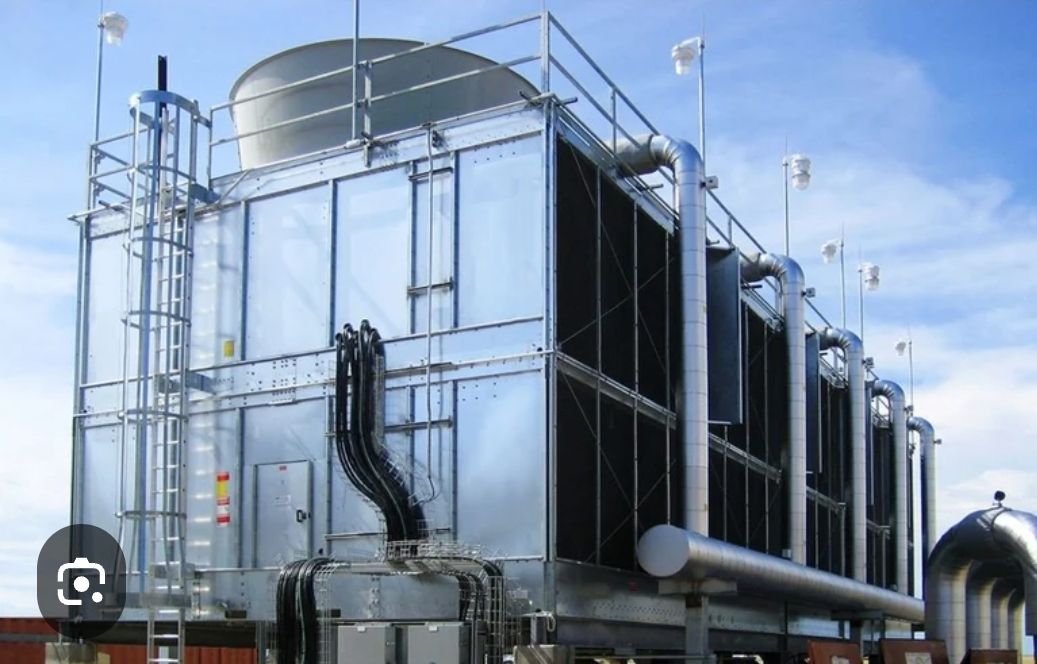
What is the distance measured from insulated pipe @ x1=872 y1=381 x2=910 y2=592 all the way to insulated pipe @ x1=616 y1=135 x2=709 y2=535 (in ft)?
66.4

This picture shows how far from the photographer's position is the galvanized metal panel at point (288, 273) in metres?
23.0

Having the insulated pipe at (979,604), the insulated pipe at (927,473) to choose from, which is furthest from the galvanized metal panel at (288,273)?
the insulated pipe at (927,473)

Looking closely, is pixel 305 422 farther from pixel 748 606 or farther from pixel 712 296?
pixel 748 606

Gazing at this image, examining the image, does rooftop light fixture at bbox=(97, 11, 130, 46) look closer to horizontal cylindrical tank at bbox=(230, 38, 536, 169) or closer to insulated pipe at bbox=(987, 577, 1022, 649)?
horizontal cylindrical tank at bbox=(230, 38, 536, 169)

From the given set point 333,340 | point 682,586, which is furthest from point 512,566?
point 333,340

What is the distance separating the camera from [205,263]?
80.1ft

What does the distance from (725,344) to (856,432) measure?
12685 millimetres

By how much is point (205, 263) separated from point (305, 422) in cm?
383

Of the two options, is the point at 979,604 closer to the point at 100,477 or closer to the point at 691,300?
the point at 691,300

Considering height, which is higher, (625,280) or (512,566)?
(625,280)

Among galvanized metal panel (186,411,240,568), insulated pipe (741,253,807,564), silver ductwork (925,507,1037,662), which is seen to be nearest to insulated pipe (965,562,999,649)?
silver ductwork (925,507,1037,662)

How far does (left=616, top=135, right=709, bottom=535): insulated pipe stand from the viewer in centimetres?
2309

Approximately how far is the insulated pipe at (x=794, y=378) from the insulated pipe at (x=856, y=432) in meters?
6.27

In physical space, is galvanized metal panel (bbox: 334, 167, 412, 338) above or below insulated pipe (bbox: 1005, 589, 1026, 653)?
above
